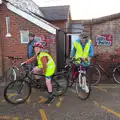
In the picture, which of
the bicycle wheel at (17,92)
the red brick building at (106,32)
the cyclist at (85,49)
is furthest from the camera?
the red brick building at (106,32)

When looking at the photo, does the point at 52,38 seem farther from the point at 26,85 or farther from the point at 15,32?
the point at 26,85

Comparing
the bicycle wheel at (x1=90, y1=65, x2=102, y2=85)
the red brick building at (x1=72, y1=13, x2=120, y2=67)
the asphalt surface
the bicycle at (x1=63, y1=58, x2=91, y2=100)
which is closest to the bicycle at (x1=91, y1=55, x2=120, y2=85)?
the bicycle wheel at (x1=90, y1=65, x2=102, y2=85)

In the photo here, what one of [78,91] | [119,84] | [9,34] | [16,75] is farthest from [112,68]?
[9,34]

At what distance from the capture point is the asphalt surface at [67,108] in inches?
170

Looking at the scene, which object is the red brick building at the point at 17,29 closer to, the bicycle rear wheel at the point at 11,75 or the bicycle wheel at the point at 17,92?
the bicycle rear wheel at the point at 11,75

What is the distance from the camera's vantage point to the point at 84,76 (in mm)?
5246

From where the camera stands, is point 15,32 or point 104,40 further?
point 15,32

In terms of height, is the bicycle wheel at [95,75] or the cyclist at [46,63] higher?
the cyclist at [46,63]

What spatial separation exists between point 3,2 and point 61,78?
163 inches

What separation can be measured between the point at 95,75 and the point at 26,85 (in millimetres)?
3174

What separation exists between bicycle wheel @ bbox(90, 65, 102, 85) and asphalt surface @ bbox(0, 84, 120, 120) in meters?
1.06

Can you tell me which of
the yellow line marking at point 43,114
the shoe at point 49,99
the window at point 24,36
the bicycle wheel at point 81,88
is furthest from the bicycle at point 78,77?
the window at point 24,36

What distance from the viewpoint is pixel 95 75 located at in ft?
24.1

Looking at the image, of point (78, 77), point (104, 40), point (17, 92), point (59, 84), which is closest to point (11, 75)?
point (17, 92)
